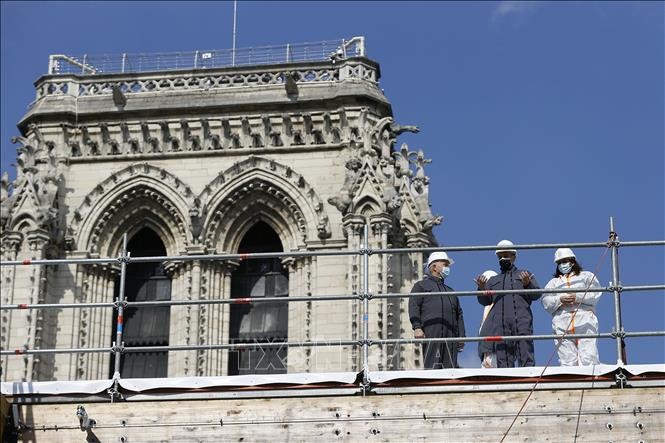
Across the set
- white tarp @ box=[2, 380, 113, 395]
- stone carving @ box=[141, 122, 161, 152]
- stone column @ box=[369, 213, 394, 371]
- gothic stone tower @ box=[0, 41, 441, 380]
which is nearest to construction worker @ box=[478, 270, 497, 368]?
white tarp @ box=[2, 380, 113, 395]

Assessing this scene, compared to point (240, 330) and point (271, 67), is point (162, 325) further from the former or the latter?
point (271, 67)

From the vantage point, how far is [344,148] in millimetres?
32219

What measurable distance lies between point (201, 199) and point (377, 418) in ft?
57.3

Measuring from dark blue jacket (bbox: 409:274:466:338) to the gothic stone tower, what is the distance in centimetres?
1308

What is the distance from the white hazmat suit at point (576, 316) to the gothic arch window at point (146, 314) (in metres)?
16.2

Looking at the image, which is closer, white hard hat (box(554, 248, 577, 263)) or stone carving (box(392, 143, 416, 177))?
white hard hat (box(554, 248, 577, 263))

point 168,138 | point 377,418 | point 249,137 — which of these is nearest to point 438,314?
point 377,418

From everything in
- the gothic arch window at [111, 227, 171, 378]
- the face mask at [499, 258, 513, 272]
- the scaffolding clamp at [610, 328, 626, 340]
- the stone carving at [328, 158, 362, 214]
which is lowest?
the scaffolding clamp at [610, 328, 626, 340]

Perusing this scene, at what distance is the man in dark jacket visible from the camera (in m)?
16.7

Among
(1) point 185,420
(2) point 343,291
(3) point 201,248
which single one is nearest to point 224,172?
(3) point 201,248

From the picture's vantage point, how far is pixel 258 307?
Result: 106ft

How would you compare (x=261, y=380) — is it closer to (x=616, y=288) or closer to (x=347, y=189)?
(x=616, y=288)

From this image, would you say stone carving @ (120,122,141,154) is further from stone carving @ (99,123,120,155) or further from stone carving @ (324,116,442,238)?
stone carving @ (324,116,442,238)

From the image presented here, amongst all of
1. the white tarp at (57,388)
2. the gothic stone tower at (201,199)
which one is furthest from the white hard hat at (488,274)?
the gothic stone tower at (201,199)
